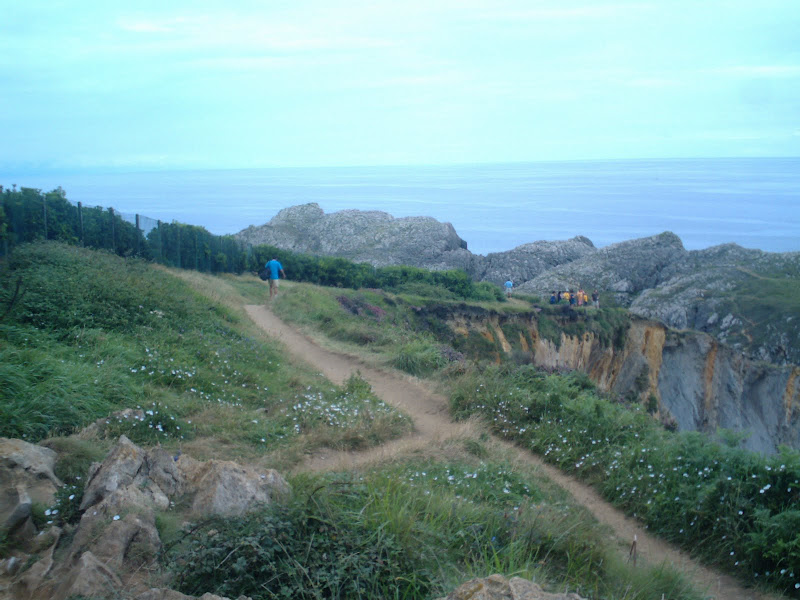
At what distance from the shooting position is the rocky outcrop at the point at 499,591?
2.99 metres

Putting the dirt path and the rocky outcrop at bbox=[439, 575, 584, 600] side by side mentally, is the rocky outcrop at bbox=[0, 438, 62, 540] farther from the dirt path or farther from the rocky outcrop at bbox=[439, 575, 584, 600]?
the rocky outcrop at bbox=[439, 575, 584, 600]

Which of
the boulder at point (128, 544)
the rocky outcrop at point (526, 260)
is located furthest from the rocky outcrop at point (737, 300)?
the boulder at point (128, 544)

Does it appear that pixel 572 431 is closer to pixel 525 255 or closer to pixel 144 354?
pixel 144 354

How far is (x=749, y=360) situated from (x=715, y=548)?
35.3 metres

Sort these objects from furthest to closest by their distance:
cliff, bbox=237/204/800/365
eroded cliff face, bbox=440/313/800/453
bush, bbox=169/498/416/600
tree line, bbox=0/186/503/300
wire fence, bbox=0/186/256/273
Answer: cliff, bbox=237/204/800/365
eroded cliff face, bbox=440/313/800/453
tree line, bbox=0/186/503/300
wire fence, bbox=0/186/256/273
bush, bbox=169/498/416/600

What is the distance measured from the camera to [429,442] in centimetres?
759

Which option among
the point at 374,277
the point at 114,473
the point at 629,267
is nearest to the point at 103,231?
the point at 114,473

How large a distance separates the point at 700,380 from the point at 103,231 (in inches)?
1257

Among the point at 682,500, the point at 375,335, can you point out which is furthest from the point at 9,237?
the point at 682,500

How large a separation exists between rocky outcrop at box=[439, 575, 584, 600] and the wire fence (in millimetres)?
12937

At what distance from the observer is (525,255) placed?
59219 mm

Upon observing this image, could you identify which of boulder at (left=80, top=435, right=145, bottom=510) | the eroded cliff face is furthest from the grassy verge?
the eroded cliff face

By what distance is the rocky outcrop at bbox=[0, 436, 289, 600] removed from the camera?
3.39 metres

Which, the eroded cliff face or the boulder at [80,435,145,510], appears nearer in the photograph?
the boulder at [80,435,145,510]
